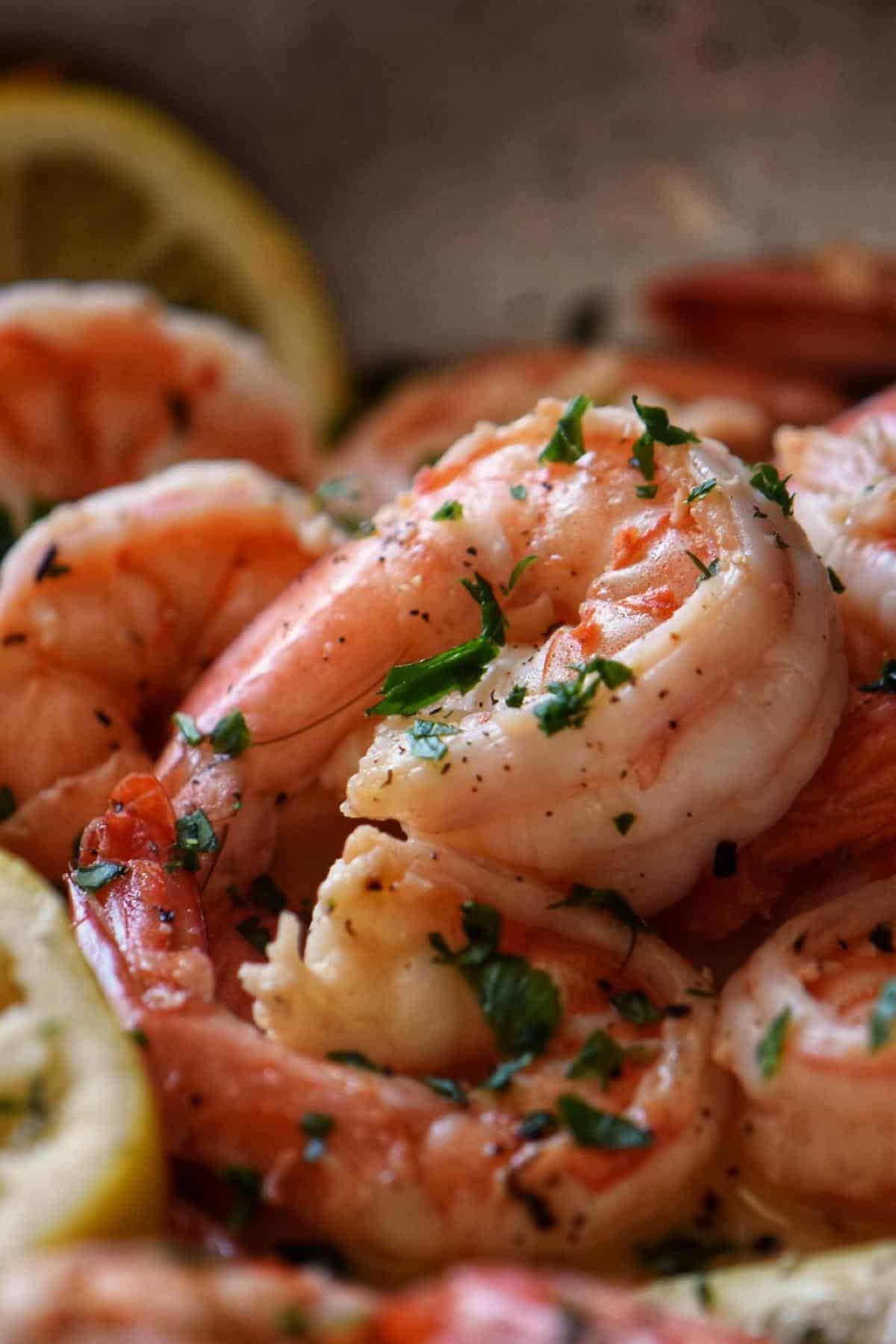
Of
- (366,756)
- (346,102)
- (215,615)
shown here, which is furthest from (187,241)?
(366,756)

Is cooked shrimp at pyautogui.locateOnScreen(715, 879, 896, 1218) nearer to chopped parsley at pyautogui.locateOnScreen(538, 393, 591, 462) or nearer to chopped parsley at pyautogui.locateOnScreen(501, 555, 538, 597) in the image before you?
chopped parsley at pyautogui.locateOnScreen(501, 555, 538, 597)

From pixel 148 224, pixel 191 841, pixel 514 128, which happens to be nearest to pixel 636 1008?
pixel 191 841

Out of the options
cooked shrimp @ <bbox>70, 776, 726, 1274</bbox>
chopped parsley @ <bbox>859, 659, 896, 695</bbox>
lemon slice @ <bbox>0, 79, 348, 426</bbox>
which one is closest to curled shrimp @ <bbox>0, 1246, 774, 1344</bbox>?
cooked shrimp @ <bbox>70, 776, 726, 1274</bbox>

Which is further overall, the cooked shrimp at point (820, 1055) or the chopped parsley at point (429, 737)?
the chopped parsley at point (429, 737)

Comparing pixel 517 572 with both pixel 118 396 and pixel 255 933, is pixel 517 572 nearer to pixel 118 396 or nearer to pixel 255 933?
pixel 255 933

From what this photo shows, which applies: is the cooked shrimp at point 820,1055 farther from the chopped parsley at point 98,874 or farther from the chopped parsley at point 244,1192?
the chopped parsley at point 98,874

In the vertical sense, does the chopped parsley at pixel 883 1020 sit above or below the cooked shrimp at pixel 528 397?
above

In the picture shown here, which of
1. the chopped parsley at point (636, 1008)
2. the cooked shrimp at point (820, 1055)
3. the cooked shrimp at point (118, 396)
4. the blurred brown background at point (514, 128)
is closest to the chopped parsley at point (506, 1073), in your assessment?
the chopped parsley at point (636, 1008)
